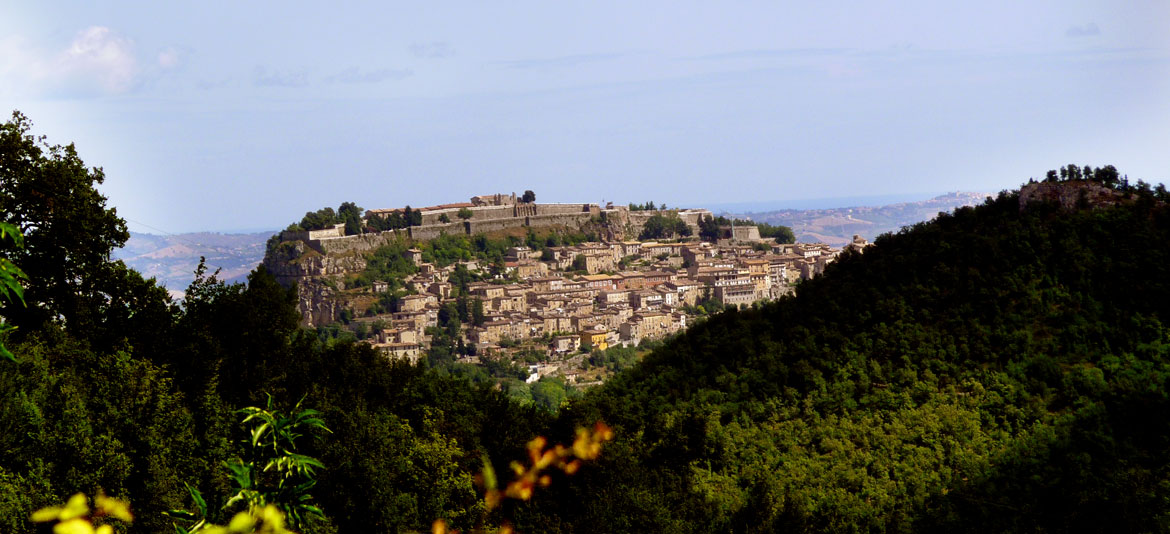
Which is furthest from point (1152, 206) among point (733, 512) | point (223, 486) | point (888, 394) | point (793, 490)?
point (223, 486)

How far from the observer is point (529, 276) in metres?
62.1

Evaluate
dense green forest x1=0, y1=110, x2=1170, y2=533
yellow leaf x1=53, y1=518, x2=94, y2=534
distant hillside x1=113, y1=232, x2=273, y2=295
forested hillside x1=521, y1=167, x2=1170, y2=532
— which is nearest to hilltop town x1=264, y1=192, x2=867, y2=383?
distant hillside x1=113, y1=232, x2=273, y2=295

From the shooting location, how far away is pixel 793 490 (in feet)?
30.9

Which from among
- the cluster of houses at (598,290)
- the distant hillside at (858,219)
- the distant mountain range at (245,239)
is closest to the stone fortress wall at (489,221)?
the cluster of houses at (598,290)

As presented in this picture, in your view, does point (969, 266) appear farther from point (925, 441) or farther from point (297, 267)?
point (297, 267)

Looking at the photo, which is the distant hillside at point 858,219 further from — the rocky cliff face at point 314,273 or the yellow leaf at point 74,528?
the yellow leaf at point 74,528

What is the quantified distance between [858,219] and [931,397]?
4392 inches

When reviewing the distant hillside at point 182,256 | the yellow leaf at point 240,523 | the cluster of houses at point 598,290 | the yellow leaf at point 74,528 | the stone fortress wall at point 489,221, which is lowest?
the cluster of houses at point 598,290

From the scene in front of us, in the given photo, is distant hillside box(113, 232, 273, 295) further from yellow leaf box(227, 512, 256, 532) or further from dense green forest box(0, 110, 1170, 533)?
yellow leaf box(227, 512, 256, 532)

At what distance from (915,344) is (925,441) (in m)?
2.29

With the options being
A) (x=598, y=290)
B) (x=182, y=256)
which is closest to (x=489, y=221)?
(x=598, y=290)

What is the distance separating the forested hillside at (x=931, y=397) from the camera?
8.59 meters

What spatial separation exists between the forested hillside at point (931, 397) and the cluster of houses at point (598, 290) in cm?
3153

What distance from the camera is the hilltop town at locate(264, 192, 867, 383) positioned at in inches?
1978
